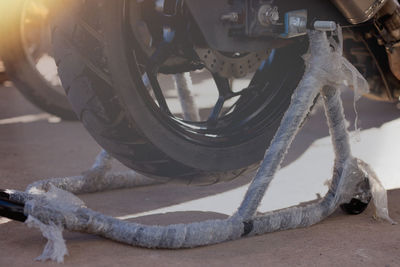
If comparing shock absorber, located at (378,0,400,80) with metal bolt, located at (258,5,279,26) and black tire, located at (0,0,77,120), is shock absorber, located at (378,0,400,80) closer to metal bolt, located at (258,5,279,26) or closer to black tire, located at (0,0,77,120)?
metal bolt, located at (258,5,279,26)

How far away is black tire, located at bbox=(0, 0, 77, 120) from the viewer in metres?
4.10

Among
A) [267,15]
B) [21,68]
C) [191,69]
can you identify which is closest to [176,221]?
[191,69]

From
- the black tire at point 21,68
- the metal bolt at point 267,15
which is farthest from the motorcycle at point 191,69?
the black tire at point 21,68

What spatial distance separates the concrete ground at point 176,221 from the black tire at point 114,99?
271mm

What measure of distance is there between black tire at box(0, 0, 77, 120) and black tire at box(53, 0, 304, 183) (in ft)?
6.84

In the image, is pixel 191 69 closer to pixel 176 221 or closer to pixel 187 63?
pixel 187 63

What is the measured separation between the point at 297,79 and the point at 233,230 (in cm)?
72

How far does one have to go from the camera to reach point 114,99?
2.04 metres

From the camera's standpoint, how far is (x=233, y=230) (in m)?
2.13

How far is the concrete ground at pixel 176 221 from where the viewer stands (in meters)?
1.99

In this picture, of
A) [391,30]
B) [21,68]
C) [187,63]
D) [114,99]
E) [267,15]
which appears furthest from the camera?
[21,68]

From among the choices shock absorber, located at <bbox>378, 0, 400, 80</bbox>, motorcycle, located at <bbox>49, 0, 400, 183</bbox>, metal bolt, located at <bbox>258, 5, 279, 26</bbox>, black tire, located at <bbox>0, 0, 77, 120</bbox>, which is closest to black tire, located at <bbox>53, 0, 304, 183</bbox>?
motorcycle, located at <bbox>49, 0, 400, 183</bbox>

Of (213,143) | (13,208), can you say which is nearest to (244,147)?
(213,143)

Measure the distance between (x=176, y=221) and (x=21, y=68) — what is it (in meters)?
2.13
